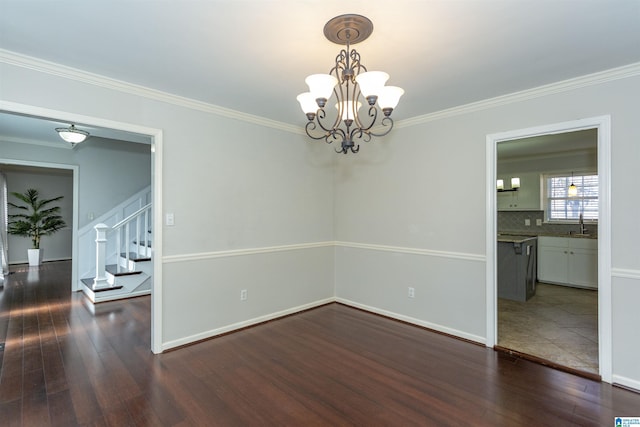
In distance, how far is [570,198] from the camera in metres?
5.76

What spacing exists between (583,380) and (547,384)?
33 cm

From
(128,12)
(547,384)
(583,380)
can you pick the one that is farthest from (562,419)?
(128,12)

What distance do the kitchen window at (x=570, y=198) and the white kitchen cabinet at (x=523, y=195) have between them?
180mm

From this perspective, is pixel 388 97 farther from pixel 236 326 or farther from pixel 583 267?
pixel 583 267

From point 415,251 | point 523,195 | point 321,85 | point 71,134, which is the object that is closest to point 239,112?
point 321,85

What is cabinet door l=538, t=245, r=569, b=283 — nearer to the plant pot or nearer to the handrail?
the handrail

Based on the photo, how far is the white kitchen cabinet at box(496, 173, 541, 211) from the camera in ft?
19.7

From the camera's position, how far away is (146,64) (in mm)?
2361

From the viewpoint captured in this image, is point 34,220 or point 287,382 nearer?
point 287,382

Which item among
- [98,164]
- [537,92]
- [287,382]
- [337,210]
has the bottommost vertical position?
[287,382]

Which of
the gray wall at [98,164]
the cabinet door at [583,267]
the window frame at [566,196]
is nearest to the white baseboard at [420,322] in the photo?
the cabinet door at [583,267]

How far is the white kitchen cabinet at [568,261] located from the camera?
17.1 ft

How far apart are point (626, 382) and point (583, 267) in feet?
11.8

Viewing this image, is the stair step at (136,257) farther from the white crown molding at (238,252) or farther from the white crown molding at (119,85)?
the white crown molding at (119,85)
